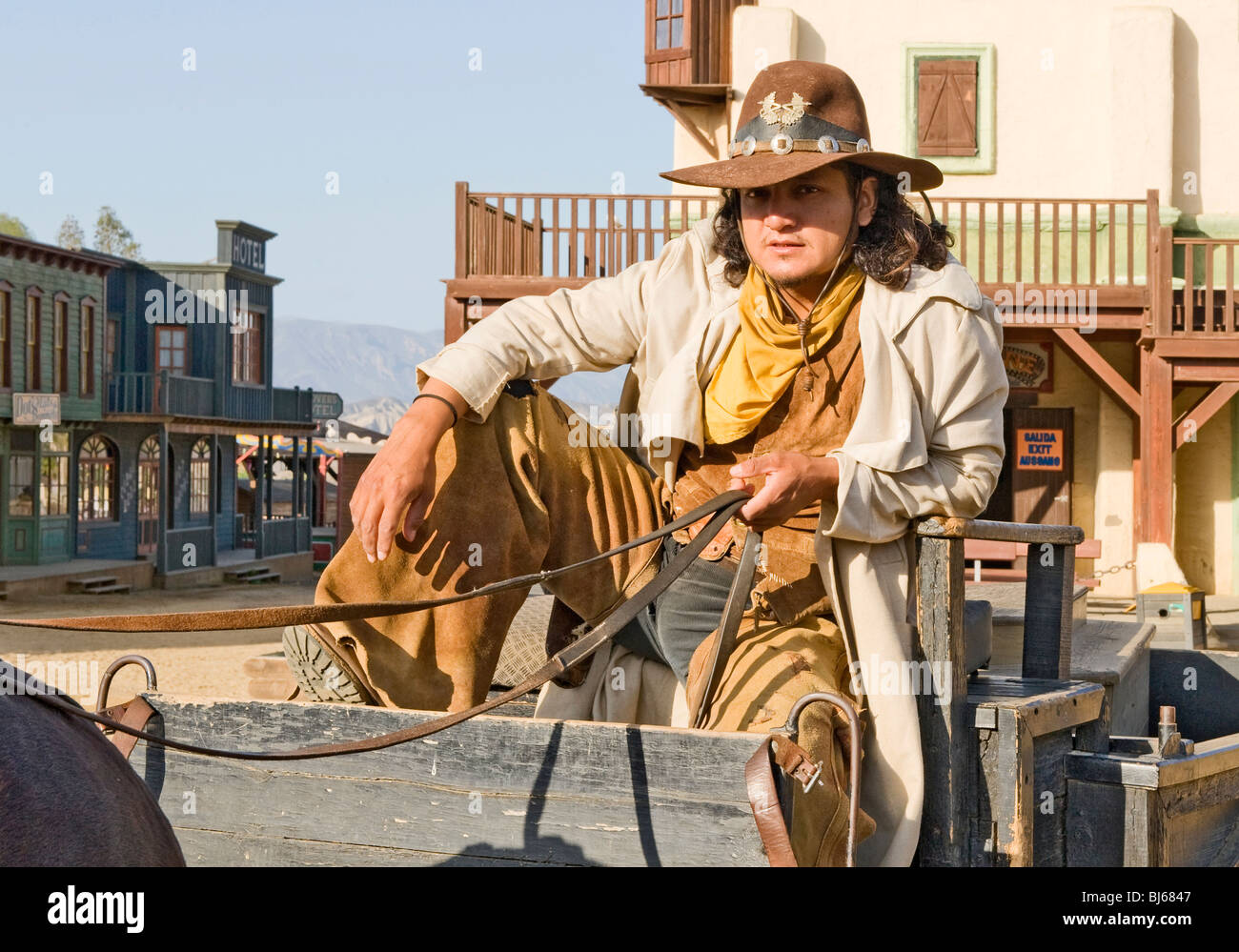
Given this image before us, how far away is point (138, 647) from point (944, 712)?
14.8m

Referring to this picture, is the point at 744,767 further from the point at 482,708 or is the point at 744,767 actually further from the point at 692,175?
the point at 692,175

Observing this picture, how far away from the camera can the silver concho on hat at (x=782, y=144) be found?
3164mm

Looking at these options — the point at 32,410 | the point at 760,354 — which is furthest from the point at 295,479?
the point at 760,354

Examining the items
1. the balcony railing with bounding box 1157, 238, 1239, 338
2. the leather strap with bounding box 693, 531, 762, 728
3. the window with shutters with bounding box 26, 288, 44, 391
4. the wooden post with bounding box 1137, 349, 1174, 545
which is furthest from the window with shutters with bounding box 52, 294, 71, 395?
the leather strap with bounding box 693, 531, 762, 728

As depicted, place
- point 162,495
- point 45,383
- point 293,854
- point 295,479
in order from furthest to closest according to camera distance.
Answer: point 295,479 → point 162,495 → point 45,383 → point 293,854

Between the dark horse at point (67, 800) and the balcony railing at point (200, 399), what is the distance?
26226mm

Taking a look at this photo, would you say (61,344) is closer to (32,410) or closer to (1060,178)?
(32,410)

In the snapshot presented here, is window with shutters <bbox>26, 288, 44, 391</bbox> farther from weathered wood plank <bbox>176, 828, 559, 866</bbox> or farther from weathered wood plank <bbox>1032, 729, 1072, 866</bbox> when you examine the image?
weathered wood plank <bbox>1032, 729, 1072, 866</bbox>

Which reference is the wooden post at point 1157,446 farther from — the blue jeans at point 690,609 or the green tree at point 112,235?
the green tree at point 112,235

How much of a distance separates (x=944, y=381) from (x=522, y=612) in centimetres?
463

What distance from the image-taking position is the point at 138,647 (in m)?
16.3

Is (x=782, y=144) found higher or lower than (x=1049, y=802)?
higher

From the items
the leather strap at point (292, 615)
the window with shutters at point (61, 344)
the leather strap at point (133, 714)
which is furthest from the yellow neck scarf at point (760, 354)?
the window with shutters at point (61, 344)

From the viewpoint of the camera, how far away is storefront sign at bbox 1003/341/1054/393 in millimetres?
17516
